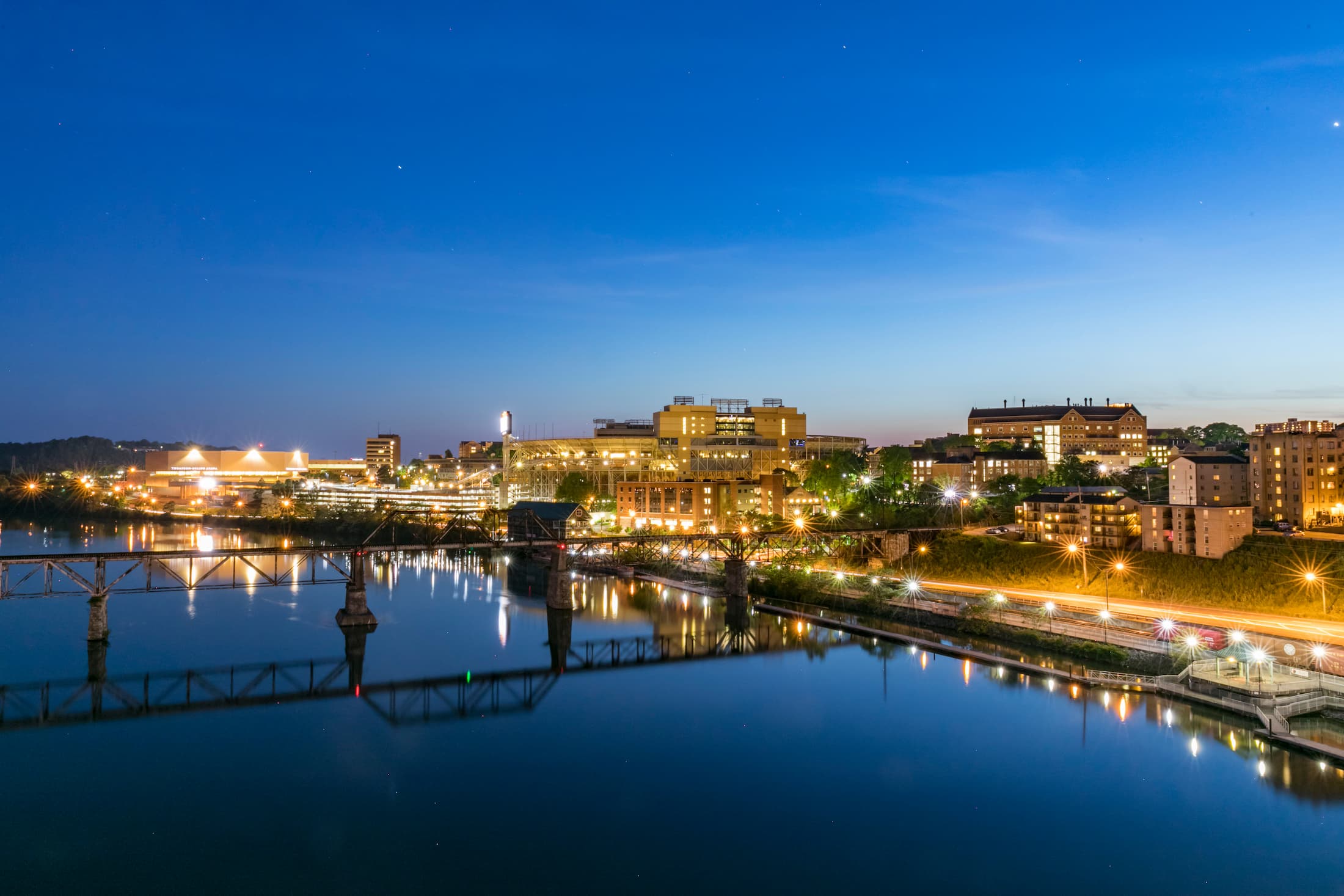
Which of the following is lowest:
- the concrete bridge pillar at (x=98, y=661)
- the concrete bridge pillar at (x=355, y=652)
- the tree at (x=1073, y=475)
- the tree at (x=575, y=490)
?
the concrete bridge pillar at (x=355, y=652)

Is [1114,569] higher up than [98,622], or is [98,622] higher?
[1114,569]

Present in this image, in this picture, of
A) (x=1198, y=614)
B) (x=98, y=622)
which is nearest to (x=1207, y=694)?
(x=1198, y=614)

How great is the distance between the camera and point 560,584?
25.7m

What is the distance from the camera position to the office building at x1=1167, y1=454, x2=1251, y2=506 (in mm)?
25766

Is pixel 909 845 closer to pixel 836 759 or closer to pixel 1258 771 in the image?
pixel 836 759

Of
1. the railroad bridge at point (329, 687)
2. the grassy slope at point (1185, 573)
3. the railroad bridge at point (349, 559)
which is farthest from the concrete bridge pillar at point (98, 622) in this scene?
the grassy slope at point (1185, 573)

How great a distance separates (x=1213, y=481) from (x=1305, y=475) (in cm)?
226

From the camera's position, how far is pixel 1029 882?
9.75 m

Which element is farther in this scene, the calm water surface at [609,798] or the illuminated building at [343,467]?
the illuminated building at [343,467]

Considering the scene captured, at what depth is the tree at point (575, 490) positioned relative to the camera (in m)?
48.5

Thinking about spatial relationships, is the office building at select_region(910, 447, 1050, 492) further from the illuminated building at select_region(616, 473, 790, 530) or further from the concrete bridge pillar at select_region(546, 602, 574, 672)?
the concrete bridge pillar at select_region(546, 602, 574, 672)

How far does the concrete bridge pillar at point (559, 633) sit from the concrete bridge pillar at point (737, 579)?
508 cm

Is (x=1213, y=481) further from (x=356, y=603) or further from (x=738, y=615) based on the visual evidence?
(x=356, y=603)

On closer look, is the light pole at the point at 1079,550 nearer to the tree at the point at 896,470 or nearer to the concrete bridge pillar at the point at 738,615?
the concrete bridge pillar at the point at 738,615
